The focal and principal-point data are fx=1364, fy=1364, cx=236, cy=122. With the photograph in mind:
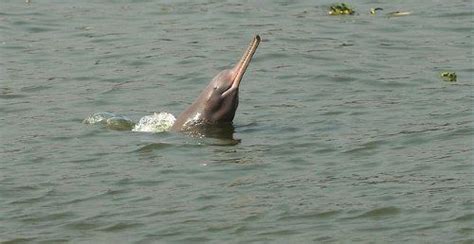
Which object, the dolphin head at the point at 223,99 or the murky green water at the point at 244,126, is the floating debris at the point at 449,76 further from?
the dolphin head at the point at 223,99

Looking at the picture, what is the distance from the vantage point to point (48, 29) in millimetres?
18594

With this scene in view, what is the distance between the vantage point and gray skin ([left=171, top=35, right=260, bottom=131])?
44.2 feet

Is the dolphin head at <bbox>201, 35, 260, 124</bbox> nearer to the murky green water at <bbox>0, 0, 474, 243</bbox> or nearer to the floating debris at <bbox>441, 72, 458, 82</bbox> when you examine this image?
the murky green water at <bbox>0, 0, 474, 243</bbox>

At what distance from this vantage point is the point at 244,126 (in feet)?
44.5

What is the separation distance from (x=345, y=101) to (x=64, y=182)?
3.89 m

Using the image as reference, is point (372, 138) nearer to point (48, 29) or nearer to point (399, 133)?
point (399, 133)

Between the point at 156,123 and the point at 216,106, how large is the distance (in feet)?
2.10

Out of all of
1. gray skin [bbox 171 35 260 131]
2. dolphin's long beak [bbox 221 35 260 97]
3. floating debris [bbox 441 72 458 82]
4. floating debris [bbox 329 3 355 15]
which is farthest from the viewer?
floating debris [bbox 329 3 355 15]

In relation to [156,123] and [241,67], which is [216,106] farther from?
[156,123]

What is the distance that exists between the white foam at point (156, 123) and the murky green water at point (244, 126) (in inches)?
7.1

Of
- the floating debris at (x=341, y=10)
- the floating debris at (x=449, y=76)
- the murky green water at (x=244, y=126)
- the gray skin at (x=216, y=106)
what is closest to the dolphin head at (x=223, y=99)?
the gray skin at (x=216, y=106)

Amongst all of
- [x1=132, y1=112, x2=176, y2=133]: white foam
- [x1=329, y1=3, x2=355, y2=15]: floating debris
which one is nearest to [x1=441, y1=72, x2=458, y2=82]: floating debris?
[x1=132, y1=112, x2=176, y2=133]: white foam

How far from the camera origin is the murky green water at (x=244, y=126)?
1030 cm

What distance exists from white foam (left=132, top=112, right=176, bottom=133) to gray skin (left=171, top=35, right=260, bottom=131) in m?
0.13
